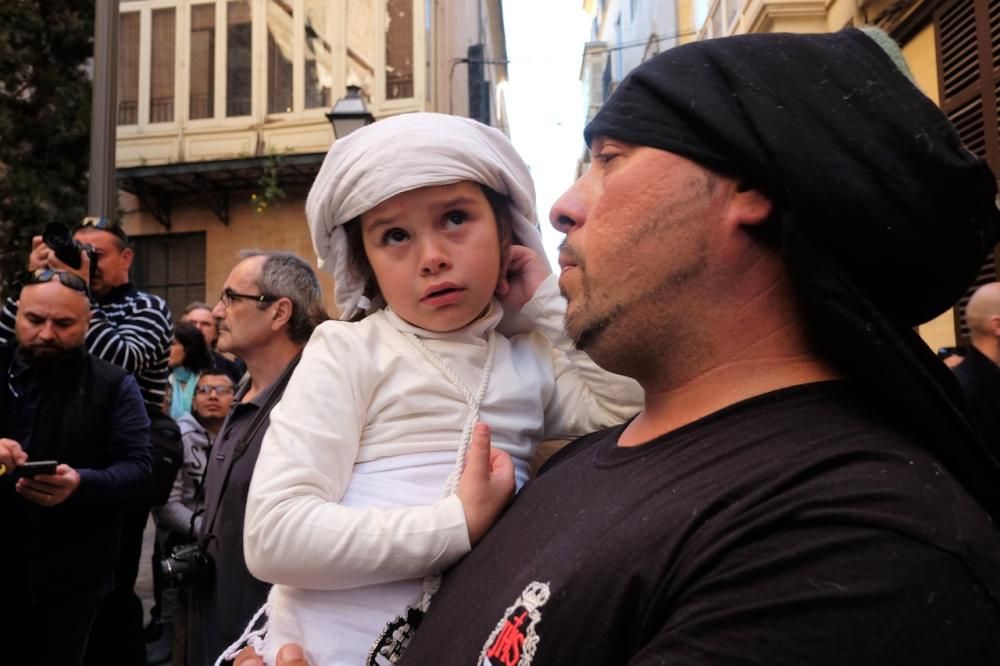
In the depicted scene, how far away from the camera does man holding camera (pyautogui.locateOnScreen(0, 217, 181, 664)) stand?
4172mm

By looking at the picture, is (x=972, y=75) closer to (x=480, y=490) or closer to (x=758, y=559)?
(x=480, y=490)

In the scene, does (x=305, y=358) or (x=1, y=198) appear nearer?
(x=305, y=358)

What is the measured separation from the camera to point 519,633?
105cm

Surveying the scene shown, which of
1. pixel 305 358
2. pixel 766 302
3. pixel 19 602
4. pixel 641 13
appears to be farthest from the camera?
pixel 641 13

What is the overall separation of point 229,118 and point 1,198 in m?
6.01

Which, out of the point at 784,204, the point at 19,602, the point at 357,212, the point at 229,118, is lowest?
the point at 19,602

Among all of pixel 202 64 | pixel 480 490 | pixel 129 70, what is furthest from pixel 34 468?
pixel 129 70

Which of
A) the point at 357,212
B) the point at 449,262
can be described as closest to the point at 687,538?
the point at 449,262

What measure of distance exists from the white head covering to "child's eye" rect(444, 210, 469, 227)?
0.07 m

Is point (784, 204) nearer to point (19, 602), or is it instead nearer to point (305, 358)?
point (305, 358)

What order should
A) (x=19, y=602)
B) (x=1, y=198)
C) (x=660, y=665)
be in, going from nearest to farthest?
(x=660, y=665), (x=19, y=602), (x=1, y=198)

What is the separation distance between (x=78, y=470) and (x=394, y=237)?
8.42 ft

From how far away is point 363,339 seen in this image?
1658 millimetres

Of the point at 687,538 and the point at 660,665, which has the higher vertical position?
the point at 687,538
